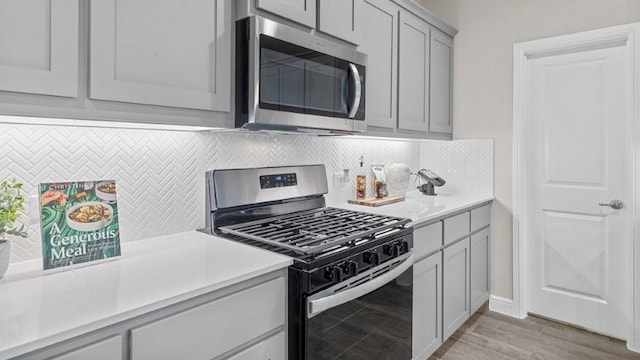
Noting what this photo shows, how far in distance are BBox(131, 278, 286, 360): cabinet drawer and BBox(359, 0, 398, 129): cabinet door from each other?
1.29 meters

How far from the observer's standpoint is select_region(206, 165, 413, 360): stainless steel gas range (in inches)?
50.4

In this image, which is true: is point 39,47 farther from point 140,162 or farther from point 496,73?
point 496,73

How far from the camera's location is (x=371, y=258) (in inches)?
61.1

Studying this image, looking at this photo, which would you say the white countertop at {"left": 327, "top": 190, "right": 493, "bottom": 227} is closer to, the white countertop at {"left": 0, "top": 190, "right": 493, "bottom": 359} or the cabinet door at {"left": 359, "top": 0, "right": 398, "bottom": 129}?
the cabinet door at {"left": 359, "top": 0, "right": 398, "bottom": 129}

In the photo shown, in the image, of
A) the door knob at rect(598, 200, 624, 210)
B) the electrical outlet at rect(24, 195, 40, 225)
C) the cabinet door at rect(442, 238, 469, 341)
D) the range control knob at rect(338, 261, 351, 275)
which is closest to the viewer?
the electrical outlet at rect(24, 195, 40, 225)

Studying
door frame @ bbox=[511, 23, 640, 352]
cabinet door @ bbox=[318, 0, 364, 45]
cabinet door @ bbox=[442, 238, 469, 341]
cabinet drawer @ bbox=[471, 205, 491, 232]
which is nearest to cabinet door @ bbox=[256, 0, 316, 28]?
cabinet door @ bbox=[318, 0, 364, 45]

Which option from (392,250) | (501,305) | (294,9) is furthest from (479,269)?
(294,9)

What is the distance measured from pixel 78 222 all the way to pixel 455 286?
7.08 ft

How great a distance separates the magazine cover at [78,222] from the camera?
1.15 meters

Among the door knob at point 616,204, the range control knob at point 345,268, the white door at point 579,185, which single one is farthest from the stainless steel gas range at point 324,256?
the door knob at point 616,204

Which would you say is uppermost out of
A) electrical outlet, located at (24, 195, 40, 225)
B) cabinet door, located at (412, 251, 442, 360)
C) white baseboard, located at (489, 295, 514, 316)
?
electrical outlet, located at (24, 195, 40, 225)

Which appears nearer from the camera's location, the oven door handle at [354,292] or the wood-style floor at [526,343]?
the oven door handle at [354,292]

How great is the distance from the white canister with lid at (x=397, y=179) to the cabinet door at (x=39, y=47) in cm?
209

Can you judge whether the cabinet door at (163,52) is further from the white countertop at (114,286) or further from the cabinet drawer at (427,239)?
the cabinet drawer at (427,239)
